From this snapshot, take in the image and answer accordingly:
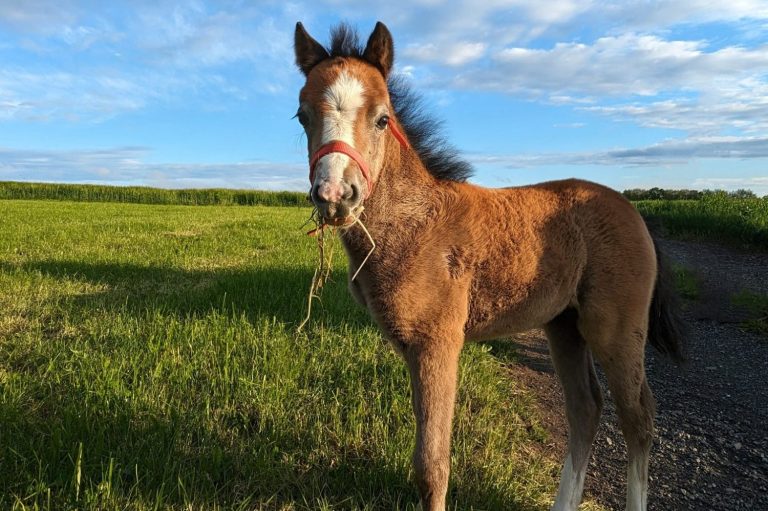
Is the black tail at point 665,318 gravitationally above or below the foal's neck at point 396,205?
below

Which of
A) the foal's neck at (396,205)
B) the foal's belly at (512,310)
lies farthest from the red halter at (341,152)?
the foal's belly at (512,310)

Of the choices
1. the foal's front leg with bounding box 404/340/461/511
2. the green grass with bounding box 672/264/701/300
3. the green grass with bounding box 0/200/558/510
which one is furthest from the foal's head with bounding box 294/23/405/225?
the green grass with bounding box 672/264/701/300

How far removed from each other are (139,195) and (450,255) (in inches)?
2354

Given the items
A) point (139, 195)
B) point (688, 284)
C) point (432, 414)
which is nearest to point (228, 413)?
point (432, 414)

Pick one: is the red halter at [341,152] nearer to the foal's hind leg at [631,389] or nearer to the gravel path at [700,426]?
the foal's hind leg at [631,389]

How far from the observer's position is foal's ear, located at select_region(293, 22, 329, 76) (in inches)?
128

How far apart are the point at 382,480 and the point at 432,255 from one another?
1467 mm

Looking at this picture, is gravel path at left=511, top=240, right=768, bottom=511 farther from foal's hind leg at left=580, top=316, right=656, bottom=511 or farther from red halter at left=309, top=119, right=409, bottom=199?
red halter at left=309, top=119, right=409, bottom=199

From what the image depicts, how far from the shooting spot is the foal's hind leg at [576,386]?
360cm

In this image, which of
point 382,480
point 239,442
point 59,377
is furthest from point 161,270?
point 382,480

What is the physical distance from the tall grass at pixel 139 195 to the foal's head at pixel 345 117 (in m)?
51.1

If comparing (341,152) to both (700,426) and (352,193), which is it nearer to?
(352,193)

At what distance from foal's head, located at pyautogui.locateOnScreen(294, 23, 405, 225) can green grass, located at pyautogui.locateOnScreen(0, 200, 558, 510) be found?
1729mm

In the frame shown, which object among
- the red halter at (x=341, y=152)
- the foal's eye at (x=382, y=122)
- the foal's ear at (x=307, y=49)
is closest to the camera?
the red halter at (x=341, y=152)
